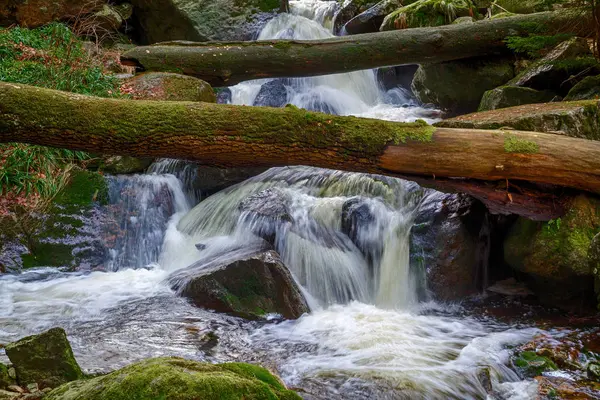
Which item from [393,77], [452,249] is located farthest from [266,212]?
[393,77]

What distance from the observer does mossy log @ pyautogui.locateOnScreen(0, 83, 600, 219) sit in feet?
16.3

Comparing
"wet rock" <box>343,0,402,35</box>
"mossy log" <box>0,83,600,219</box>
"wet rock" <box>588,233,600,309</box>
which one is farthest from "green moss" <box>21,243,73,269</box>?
"wet rock" <box>343,0,402,35</box>

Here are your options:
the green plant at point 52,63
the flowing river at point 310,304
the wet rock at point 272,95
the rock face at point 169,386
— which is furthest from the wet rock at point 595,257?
the wet rock at point 272,95

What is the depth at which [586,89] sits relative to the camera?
7352 millimetres

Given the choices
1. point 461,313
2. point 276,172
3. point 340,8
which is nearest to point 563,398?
point 461,313

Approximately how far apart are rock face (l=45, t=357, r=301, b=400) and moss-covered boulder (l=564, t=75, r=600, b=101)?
6.60 metres

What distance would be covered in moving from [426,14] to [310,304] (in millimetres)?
7747

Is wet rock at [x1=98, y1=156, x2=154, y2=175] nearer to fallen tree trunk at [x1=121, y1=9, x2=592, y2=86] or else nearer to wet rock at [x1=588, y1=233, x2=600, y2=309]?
fallen tree trunk at [x1=121, y1=9, x2=592, y2=86]

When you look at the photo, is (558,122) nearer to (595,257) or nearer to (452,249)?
(595,257)

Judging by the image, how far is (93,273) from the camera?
7324 millimetres

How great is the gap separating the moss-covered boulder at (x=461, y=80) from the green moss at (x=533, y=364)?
594 cm

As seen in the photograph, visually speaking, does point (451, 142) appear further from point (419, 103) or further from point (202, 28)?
point (202, 28)

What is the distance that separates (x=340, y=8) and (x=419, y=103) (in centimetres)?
383

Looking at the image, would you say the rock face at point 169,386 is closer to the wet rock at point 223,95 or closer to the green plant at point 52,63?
the green plant at point 52,63
